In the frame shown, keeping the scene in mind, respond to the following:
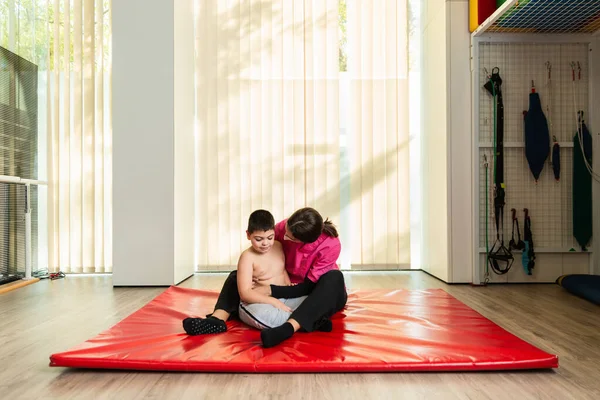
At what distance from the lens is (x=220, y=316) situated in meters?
2.65

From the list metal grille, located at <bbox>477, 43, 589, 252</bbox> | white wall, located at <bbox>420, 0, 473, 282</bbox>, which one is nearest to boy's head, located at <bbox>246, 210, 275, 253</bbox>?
white wall, located at <bbox>420, 0, 473, 282</bbox>

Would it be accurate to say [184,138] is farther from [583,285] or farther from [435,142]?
[583,285]

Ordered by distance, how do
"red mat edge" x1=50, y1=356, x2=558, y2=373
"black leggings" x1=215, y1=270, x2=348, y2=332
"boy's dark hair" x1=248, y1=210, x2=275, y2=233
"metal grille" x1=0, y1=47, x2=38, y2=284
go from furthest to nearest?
1. "metal grille" x1=0, y1=47, x2=38, y2=284
2. "boy's dark hair" x1=248, y1=210, x2=275, y2=233
3. "black leggings" x1=215, y1=270, x2=348, y2=332
4. "red mat edge" x1=50, y1=356, x2=558, y2=373

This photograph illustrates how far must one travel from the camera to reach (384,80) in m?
5.05

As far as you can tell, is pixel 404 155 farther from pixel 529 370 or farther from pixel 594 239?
pixel 529 370

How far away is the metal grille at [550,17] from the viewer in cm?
356

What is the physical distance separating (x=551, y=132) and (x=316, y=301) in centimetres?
276

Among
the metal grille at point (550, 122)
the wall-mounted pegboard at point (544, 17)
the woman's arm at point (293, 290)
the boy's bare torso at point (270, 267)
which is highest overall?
the wall-mounted pegboard at point (544, 17)

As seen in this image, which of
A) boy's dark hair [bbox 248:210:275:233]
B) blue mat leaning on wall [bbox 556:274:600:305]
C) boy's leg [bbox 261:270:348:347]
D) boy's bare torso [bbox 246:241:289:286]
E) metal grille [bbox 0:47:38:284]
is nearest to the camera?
boy's leg [bbox 261:270:348:347]

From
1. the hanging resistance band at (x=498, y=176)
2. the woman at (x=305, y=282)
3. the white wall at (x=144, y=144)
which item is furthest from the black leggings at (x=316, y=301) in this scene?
the hanging resistance band at (x=498, y=176)

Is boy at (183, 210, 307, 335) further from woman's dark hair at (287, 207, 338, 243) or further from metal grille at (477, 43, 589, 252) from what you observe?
metal grille at (477, 43, 589, 252)

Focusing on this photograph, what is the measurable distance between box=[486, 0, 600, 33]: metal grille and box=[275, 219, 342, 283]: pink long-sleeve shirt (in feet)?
7.01

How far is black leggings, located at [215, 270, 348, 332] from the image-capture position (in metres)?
2.38

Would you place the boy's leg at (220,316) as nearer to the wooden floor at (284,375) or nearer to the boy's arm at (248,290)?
the boy's arm at (248,290)
